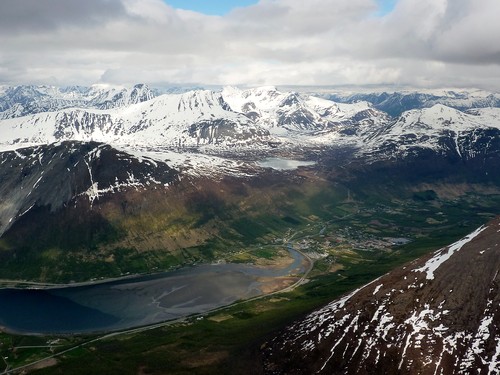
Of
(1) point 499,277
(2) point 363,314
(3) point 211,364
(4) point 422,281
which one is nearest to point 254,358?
(3) point 211,364

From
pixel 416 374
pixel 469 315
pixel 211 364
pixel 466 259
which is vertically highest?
pixel 466 259

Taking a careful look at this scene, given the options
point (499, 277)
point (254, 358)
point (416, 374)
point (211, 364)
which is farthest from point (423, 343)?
point (211, 364)

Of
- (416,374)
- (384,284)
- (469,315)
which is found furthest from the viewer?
(384,284)

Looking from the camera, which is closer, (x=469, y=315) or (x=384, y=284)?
(x=469, y=315)

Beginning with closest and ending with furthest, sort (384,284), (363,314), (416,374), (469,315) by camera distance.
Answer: (416,374), (469,315), (363,314), (384,284)

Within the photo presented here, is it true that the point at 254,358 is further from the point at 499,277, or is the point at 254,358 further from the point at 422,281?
the point at 499,277

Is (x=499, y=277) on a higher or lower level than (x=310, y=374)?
higher
